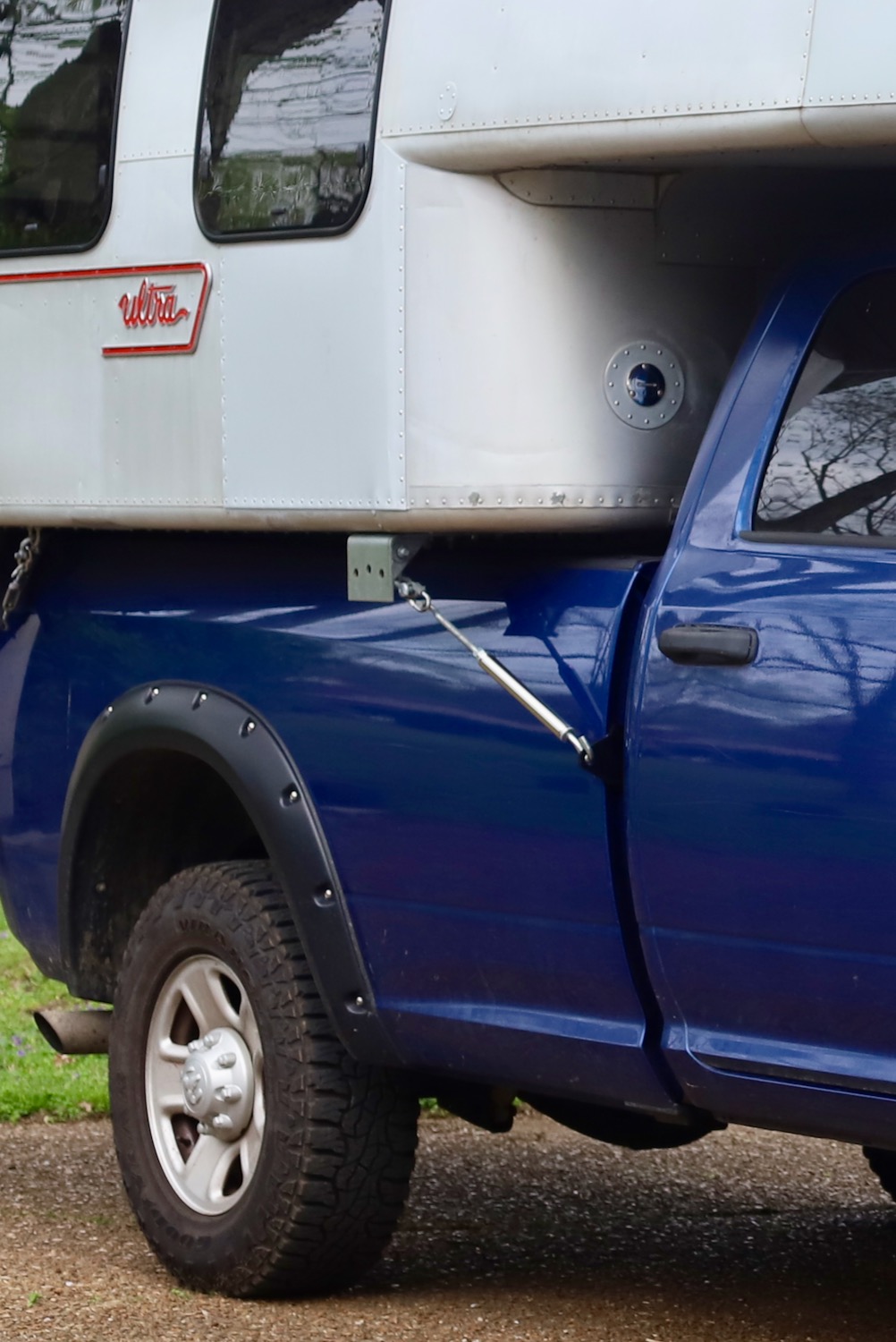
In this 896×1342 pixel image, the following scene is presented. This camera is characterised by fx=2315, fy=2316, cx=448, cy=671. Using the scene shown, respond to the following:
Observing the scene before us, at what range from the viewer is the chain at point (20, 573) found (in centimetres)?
554

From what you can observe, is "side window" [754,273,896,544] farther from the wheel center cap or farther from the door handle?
the wheel center cap

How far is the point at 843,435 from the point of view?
4043 millimetres

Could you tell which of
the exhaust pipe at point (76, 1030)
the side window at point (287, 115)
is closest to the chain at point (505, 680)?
the side window at point (287, 115)

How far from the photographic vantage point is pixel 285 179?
15.7 ft

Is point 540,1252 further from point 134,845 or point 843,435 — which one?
point 843,435

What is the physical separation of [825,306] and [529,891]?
1216 mm

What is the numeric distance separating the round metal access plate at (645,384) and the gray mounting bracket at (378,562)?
1.58ft

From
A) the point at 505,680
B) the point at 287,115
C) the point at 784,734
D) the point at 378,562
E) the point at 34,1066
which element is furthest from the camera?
the point at 34,1066

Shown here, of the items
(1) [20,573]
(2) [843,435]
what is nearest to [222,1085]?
(1) [20,573]

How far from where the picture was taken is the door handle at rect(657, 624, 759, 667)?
3951 millimetres

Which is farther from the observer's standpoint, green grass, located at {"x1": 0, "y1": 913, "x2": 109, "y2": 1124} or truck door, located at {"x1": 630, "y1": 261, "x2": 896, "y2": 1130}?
green grass, located at {"x1": 0, "y1": 913, "x2": 109, "y2": 1124}

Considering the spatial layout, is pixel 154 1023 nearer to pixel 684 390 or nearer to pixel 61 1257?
pixel 61 1257

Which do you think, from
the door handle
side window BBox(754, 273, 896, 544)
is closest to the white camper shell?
side window BBox(754, 273, 896, 544)

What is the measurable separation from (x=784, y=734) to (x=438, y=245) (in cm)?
123
